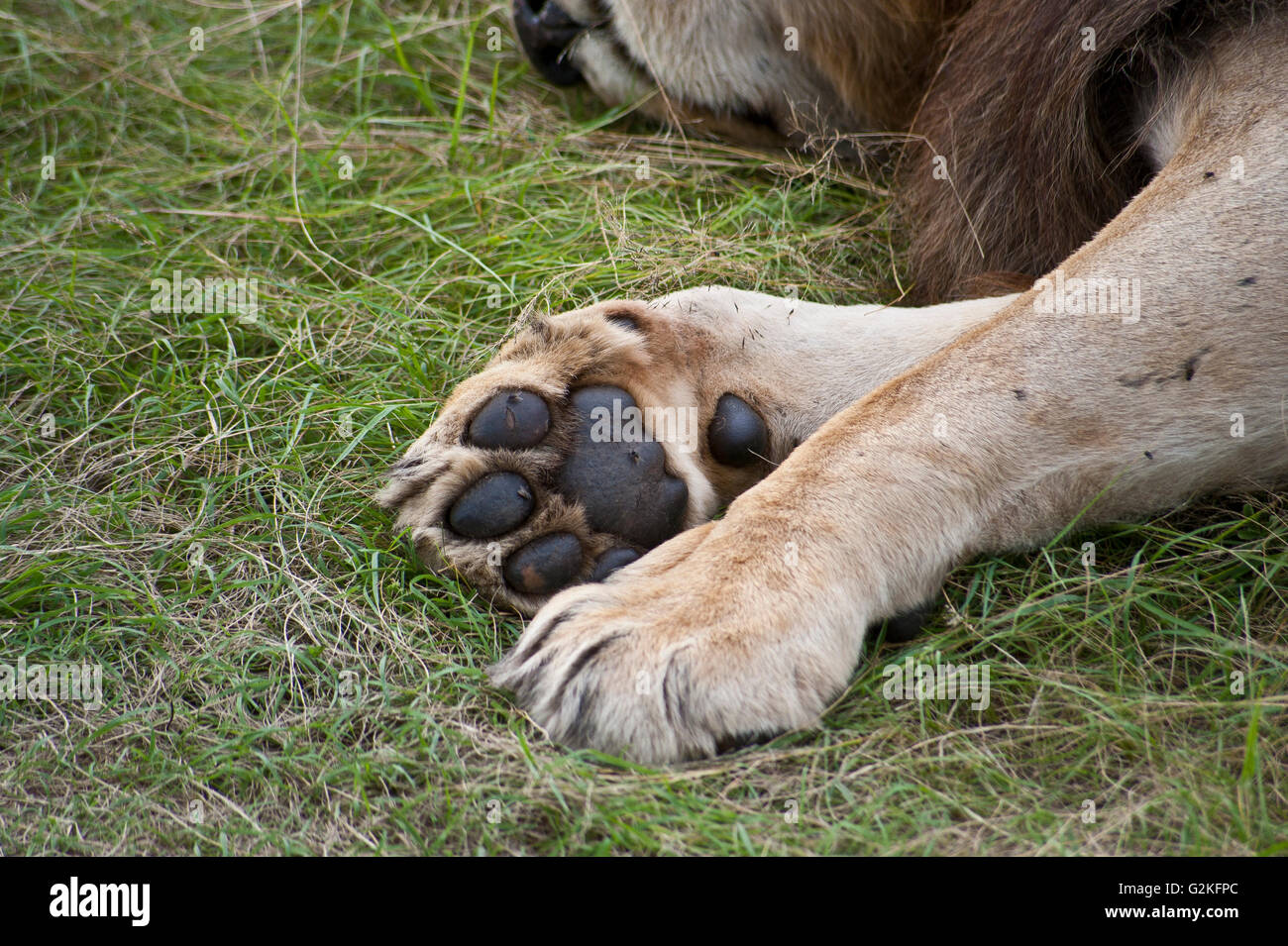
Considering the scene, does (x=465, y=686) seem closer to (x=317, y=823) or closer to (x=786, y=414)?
(x=317, y=823)

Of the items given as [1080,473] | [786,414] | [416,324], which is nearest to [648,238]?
[416,324]

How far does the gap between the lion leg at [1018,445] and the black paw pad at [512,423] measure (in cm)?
27

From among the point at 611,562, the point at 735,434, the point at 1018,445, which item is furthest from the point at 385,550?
the point at 1018,445

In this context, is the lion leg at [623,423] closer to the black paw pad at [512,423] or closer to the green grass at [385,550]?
the black paw pad at [512,423]

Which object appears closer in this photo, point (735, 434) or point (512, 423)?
point (512, 423)

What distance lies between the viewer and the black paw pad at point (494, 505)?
1773 millimetres
